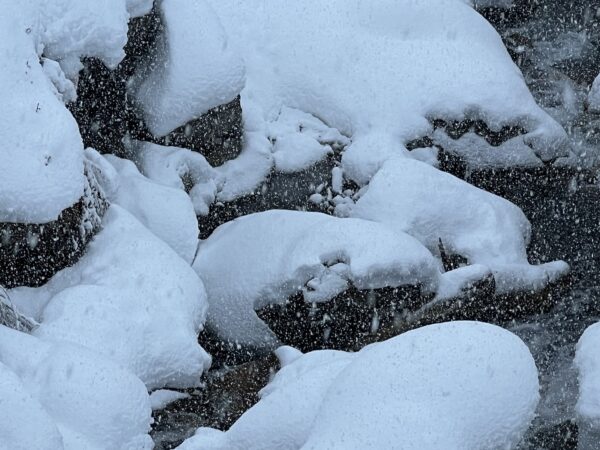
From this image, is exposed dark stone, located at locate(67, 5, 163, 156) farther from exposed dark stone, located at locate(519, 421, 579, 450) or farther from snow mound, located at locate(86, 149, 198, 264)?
exposed dark stone, located at locate(519, 421, 579, 450)

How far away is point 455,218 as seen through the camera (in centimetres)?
919

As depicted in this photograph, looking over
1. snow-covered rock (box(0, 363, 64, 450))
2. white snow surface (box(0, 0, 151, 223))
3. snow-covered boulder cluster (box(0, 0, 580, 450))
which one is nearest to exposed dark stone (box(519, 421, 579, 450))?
snow-covered boulder cluster (box(0, 0, 580, 450))

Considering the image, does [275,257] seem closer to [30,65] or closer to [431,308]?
[431,308]

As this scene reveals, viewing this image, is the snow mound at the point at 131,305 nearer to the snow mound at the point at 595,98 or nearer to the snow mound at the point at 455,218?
the snow mound at the point at 455,218

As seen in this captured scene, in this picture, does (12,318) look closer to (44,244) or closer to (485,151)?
(44,244)

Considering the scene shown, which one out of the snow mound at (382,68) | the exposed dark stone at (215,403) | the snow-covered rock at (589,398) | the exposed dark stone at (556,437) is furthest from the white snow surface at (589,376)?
the snow mound at (382,68)

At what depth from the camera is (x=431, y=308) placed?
325 inches

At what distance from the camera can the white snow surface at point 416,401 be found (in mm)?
5516

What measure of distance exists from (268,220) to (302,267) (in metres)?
0.80

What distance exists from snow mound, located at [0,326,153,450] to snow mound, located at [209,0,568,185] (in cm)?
408

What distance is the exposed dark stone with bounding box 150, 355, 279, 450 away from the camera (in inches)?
274

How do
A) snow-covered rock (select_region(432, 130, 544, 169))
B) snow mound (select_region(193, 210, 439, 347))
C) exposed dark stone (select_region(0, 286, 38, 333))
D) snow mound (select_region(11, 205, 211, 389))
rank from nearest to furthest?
exposed dark stone (select_region(0, 286, 38, 333)), snow mound (select_region(11, 205, 211, 389)), snow mound (select_region(193, 210, 439, 347)), snow-covered rock (select_region(432, 130, 544, 169))

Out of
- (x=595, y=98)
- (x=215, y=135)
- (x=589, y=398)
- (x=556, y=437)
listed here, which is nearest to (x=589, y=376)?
(x=589, y=398)

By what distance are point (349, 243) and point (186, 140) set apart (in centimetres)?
208
